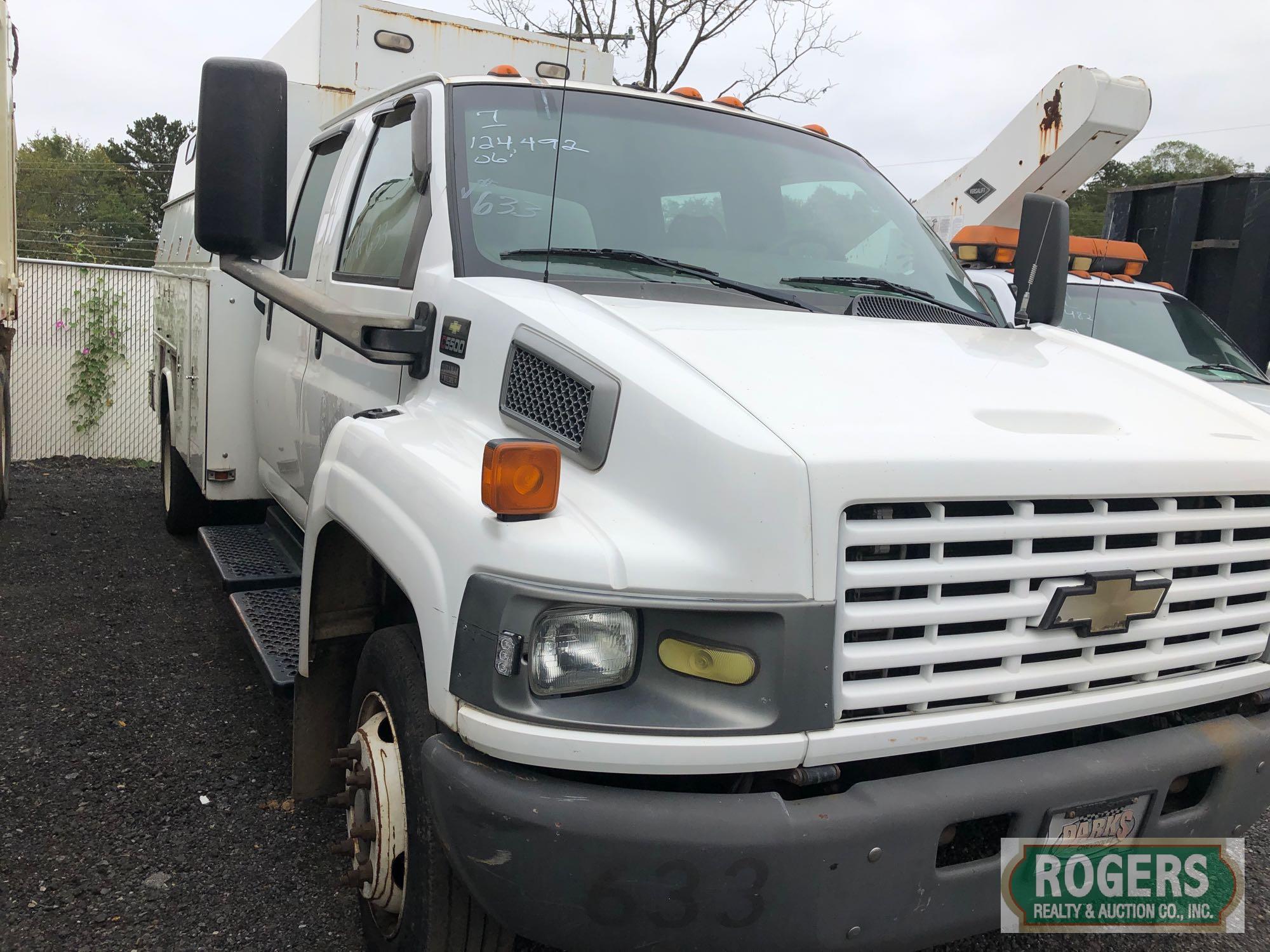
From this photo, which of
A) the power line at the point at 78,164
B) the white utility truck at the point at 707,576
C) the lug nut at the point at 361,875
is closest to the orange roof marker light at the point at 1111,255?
the white utility truck at the point at 707,576

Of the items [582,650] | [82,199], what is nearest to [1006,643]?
[582,650]

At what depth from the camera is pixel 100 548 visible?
6539mm

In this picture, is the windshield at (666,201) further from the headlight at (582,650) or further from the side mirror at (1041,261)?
the headlight at (582,650)

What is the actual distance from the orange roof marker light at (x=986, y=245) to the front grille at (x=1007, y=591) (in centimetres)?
641

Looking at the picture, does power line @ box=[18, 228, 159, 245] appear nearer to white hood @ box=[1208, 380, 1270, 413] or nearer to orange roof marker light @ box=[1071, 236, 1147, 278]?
orange roof marker light @ box=[1071, 236, 1147, 278]

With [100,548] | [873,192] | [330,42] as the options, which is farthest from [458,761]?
[100,548]

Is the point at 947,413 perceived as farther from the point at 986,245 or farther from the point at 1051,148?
the point at 1051,148

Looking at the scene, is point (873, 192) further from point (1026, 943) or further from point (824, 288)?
point (1026, 943)

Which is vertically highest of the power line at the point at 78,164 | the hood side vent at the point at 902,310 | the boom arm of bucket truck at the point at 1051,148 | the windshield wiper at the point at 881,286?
the power line at the point at 78,164

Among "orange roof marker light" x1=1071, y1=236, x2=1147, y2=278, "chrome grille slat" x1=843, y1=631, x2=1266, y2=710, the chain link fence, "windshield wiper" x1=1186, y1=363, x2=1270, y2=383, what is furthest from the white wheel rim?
the chain link fence

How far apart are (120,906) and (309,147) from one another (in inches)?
125

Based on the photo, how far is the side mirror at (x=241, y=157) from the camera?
279 centimetres

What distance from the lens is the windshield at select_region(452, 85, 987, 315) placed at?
2.86 m

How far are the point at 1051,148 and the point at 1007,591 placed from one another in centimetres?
753
